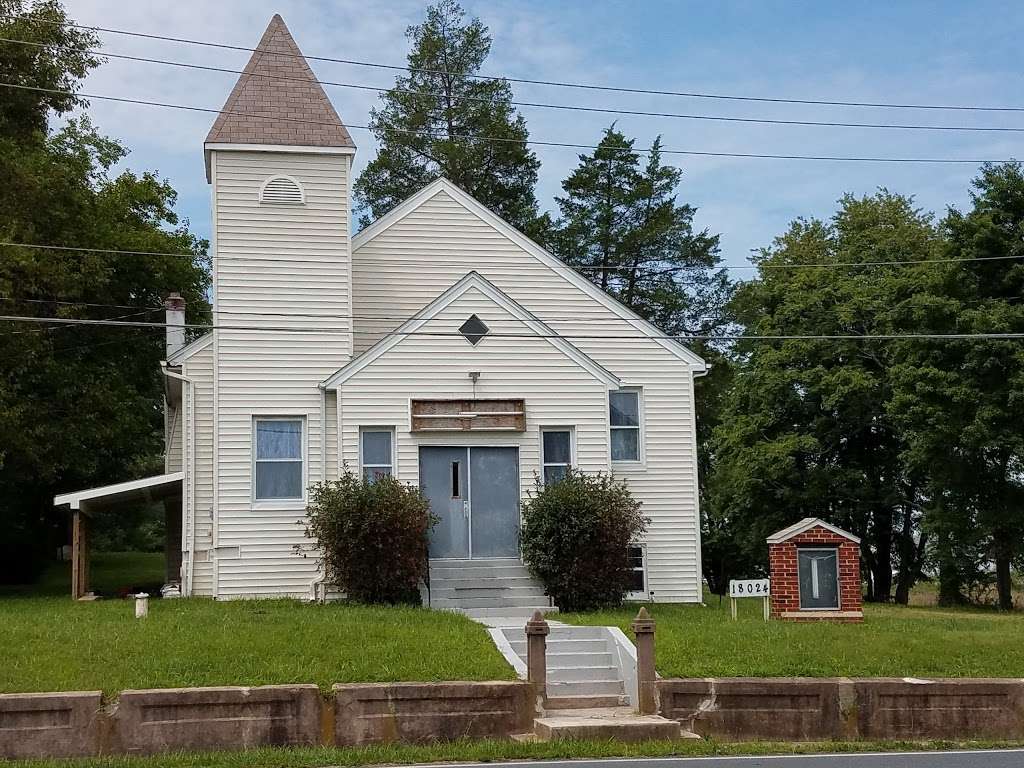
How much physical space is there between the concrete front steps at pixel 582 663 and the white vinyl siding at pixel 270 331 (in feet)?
20.0

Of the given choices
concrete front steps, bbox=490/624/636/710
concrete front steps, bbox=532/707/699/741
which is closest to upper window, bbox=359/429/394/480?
concrete front steps, bbox=490/624/636/710

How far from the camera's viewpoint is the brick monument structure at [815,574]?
61.9 ft

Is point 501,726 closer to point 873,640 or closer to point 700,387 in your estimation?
point 873,640

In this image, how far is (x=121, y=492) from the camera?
2247 cm

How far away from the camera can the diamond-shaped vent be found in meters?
22.2

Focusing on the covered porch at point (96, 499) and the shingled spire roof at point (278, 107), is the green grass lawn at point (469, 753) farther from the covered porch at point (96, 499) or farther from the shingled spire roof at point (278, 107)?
the shingled spire roof at point (278, 107)

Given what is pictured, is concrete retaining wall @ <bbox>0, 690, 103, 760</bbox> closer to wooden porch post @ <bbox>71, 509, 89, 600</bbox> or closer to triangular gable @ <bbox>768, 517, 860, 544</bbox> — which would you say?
triangular gable @ <bbox>768, 517, 860, 544</bbox>

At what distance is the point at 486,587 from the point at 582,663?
5.25 m

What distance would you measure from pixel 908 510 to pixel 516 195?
759 inches

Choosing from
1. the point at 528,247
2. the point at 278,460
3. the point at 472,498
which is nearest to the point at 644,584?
the point at 472,498

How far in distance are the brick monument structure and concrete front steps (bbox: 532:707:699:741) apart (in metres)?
6.08

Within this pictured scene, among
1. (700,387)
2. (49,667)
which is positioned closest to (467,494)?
(49,667)

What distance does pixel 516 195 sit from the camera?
48.8m

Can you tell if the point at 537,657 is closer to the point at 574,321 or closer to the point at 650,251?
the point at 574,321
